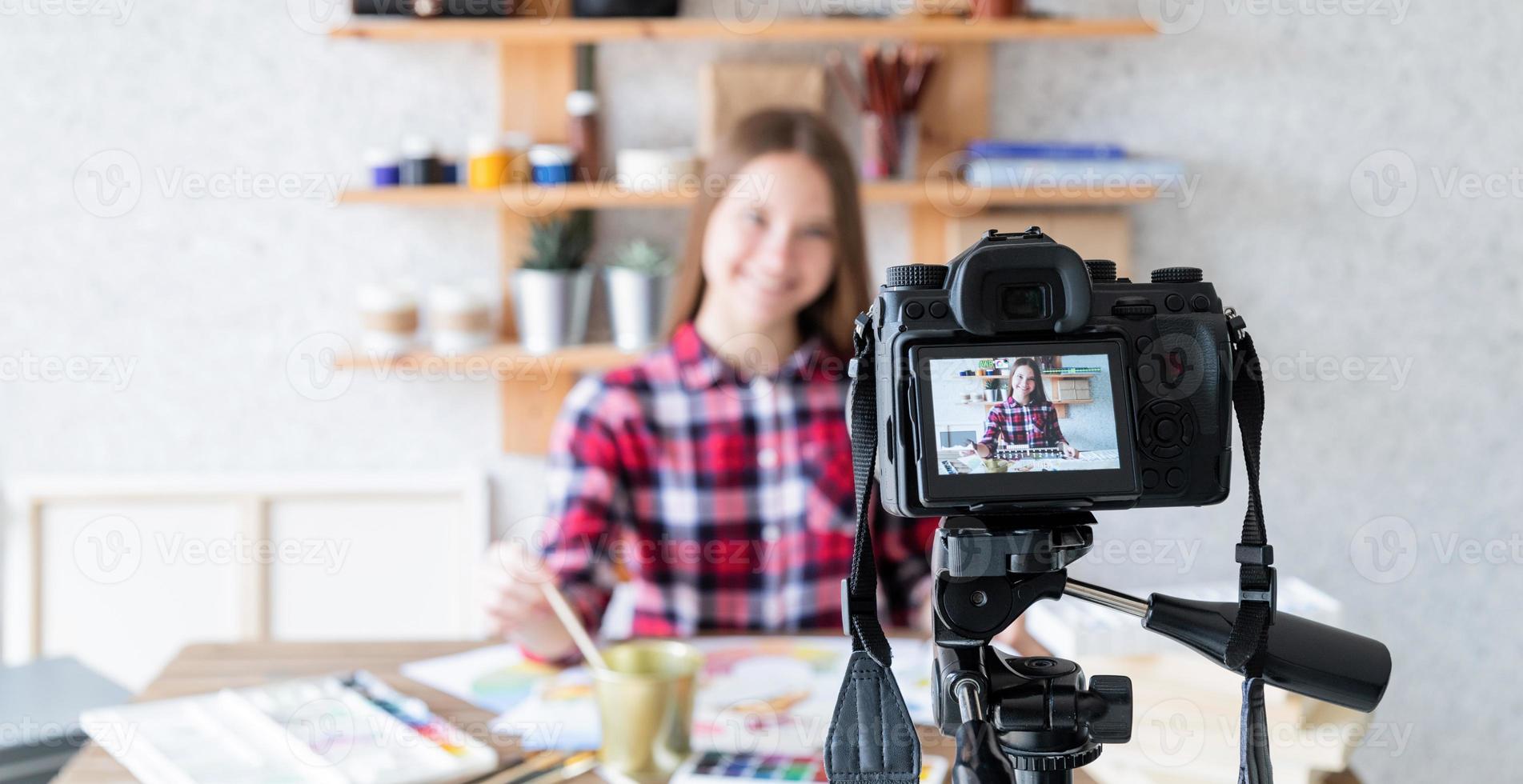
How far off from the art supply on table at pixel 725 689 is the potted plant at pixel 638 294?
0.79m

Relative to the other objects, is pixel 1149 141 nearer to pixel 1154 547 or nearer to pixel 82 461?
pixel 1154 547

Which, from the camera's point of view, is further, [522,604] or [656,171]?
[656,171]

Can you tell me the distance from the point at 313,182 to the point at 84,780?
1376 mm

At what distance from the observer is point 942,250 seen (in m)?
2.09

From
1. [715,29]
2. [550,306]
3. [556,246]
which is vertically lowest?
[550,306]

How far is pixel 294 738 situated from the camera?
96 cm

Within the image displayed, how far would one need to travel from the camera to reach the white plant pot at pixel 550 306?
6.37 feet
